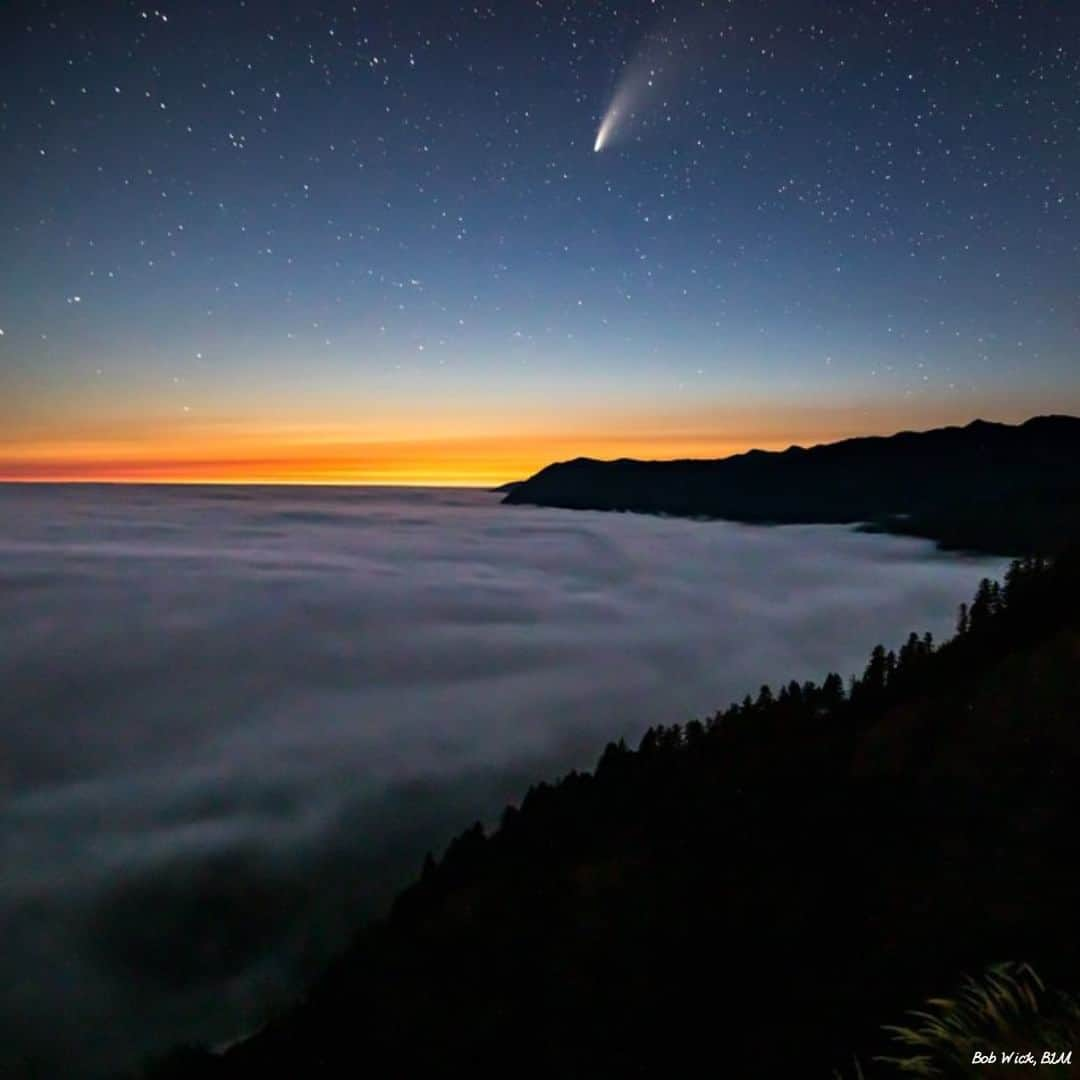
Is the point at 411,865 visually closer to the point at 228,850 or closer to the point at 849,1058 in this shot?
the point at 228,850

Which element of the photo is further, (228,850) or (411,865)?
(228,850)

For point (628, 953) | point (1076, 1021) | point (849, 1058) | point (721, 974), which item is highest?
point (1076, 1021)

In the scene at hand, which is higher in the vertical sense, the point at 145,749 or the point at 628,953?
the point at 628,953

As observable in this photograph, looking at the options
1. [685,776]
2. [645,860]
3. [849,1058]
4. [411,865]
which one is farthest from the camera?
[411,865]

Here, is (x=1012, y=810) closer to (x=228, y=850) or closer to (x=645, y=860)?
(x=645, y=860)

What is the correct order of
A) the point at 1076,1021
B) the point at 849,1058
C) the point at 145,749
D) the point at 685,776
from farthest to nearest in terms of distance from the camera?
the point at 145,749 → the point at 685,776 → the point at 849,1058 → the point at 1076,1021

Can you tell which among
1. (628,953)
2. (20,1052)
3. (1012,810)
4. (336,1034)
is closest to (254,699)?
(20,1052)

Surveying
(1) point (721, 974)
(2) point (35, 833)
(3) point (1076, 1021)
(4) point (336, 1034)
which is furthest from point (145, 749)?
(3) point (1076, 1021)
